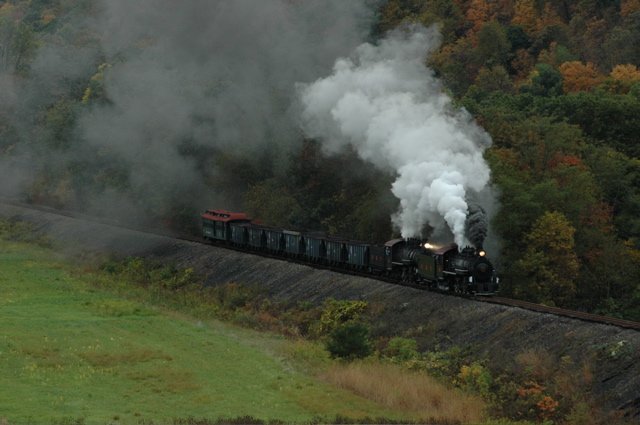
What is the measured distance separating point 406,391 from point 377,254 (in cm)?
1703

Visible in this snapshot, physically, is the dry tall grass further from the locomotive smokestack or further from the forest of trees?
the forest of trees

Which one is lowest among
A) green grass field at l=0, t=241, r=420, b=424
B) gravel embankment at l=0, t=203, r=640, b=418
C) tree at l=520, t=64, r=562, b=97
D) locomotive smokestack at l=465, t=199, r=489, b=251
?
green grass field at l=0, t=241, r=420, b=424

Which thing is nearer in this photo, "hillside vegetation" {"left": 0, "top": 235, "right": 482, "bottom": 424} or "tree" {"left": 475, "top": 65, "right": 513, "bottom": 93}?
"hillside vegetation" {"left": 0, "top": 235, "right": 482, "bottom": 424}

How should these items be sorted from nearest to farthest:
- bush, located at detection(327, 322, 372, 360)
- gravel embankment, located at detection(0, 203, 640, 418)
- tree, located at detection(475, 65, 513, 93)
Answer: gravel embankment, located at detection(0, 203, 640, 418) → bush, located at detection(327, 322, 372, 360) → tree, located at detection(475, 65, 513, 93)

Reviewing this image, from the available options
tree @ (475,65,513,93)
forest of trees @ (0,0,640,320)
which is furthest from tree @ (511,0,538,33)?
tree @ (475,65,513,93)

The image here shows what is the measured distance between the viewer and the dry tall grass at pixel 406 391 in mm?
26125

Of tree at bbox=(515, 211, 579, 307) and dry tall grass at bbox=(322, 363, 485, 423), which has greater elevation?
tree at bbox=(515, 211, 579, 307)

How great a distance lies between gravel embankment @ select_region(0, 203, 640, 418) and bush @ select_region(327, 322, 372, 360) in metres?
2.73

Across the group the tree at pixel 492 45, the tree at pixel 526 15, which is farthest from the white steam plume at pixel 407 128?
the tree at pixel 526 15

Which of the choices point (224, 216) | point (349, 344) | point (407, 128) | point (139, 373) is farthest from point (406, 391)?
point (224, 216)

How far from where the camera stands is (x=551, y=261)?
49.2 metres

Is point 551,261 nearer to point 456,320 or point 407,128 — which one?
point 407,128

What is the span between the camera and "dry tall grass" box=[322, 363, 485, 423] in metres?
26.1

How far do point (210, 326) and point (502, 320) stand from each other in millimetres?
15848
